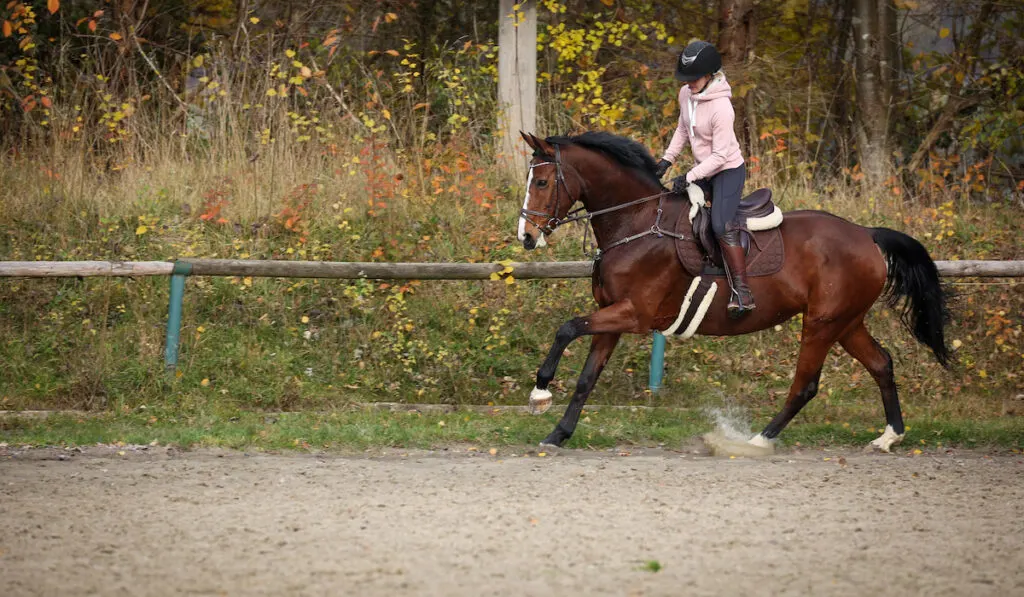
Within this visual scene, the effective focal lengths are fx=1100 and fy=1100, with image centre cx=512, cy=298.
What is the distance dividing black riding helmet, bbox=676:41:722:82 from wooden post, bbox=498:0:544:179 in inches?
208

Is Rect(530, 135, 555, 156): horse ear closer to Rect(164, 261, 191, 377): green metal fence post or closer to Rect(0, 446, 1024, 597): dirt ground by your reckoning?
Rect(0, 446, 1024, 597): dirt ground

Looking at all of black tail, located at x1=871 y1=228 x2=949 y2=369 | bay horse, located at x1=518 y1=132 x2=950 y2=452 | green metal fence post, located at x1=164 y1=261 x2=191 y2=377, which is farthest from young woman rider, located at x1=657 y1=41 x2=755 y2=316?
green metal fence post, located at x1=164 y1=261 x2=191 y2=377

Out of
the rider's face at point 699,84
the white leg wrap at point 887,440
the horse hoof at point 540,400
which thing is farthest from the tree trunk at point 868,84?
the horse hoof at point 540,400

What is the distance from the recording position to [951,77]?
16.5 m

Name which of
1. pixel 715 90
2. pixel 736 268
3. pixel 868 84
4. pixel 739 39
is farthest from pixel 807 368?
pixel 868 84

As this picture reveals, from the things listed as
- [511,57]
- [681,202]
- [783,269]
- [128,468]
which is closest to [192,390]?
[128,468]

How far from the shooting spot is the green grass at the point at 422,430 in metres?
8.17

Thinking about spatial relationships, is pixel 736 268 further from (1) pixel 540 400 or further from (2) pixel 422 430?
(2) pixel 422 430

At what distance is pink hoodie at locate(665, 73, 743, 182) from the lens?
770 cm

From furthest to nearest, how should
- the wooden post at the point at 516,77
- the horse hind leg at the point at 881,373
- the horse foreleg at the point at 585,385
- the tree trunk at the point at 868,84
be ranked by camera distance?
the tree trunk at the point at 868,84
the wooden post at the point at 516,77
the horse hind leg at the point at 881,373
the horse foreleg at the point at 585,385

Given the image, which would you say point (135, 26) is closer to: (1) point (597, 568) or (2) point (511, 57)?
(2) point (511, 57)

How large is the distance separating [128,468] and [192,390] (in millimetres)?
2269

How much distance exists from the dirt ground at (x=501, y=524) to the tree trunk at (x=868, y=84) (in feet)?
30.5

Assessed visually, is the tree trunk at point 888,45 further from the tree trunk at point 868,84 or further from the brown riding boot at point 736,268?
the brown riding boot at point 736,268
